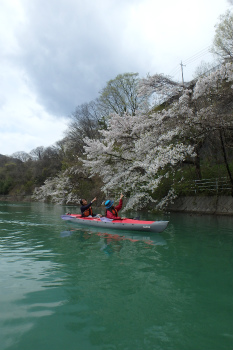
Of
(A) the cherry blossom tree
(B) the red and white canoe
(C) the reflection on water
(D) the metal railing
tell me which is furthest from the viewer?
(D) the metal railing

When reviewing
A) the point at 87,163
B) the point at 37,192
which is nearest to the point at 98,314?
the point at 87,163

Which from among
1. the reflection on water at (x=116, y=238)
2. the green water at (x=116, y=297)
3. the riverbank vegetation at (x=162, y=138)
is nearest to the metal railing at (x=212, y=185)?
the riverbank vegetation at (x=162, y=138)

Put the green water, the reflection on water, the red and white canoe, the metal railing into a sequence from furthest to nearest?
the metal railing < the red and white canoe < the reflection on water < the green water

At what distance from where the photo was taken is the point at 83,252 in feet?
23.3

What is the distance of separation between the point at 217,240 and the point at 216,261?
2.63 m

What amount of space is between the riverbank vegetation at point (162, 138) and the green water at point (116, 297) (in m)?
6.41

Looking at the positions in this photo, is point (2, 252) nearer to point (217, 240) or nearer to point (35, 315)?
point (35, 315)

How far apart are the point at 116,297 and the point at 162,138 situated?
9.87 meters

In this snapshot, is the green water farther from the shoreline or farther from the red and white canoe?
the shoreline

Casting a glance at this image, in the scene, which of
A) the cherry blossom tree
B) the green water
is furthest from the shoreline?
the green water

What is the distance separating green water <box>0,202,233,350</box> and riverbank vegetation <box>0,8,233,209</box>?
641cm

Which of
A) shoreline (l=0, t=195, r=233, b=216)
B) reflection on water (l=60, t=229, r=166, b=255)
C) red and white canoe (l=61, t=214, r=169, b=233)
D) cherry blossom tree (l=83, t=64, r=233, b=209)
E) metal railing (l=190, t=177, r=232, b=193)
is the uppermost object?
cherry blossom tree (l=83, t=64, r=233, b=209)

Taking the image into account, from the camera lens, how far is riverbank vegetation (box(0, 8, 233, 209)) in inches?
482

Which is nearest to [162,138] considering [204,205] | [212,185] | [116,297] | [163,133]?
[163,133]
